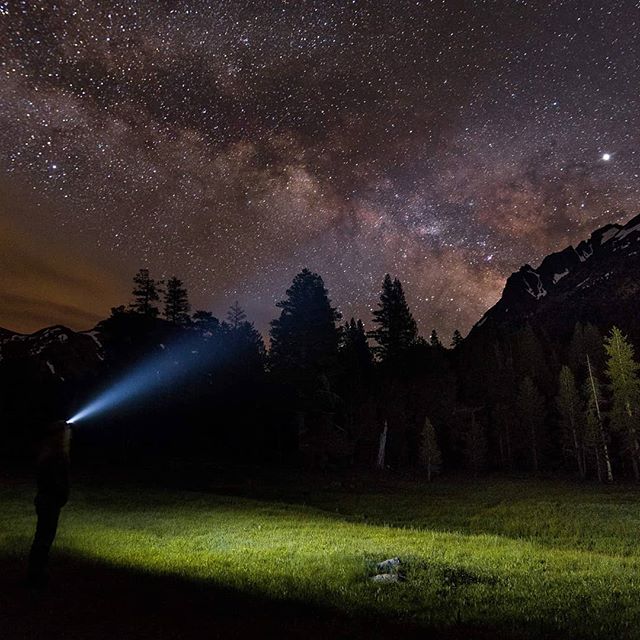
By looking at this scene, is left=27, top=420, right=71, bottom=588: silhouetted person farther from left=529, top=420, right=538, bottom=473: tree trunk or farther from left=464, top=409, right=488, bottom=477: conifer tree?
left=529, top=420, right=538, bottom=473: tree trunk

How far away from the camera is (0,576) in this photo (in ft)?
34.2

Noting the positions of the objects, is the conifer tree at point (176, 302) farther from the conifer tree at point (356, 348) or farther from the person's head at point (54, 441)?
the person's head at point (54, 441)

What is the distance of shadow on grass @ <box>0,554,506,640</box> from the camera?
300 inches

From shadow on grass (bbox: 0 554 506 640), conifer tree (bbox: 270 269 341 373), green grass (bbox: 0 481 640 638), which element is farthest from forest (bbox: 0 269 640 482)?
shadow on grass (bbox: 0 554 506 640)

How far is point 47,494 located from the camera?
9.79m

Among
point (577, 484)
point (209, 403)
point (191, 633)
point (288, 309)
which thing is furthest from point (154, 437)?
point (191, 633)

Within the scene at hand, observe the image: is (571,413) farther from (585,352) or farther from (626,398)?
(585,352)

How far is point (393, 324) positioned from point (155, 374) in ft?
123

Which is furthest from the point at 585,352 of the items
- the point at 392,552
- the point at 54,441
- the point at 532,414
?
the point at 54,441

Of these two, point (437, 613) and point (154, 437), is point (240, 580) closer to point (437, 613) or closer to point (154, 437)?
point (437, 613)

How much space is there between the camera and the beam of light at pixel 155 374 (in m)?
58.2

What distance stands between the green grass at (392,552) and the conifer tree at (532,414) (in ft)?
125

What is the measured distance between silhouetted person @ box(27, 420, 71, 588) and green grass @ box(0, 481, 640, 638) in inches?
113

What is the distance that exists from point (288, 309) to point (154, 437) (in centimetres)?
2486
